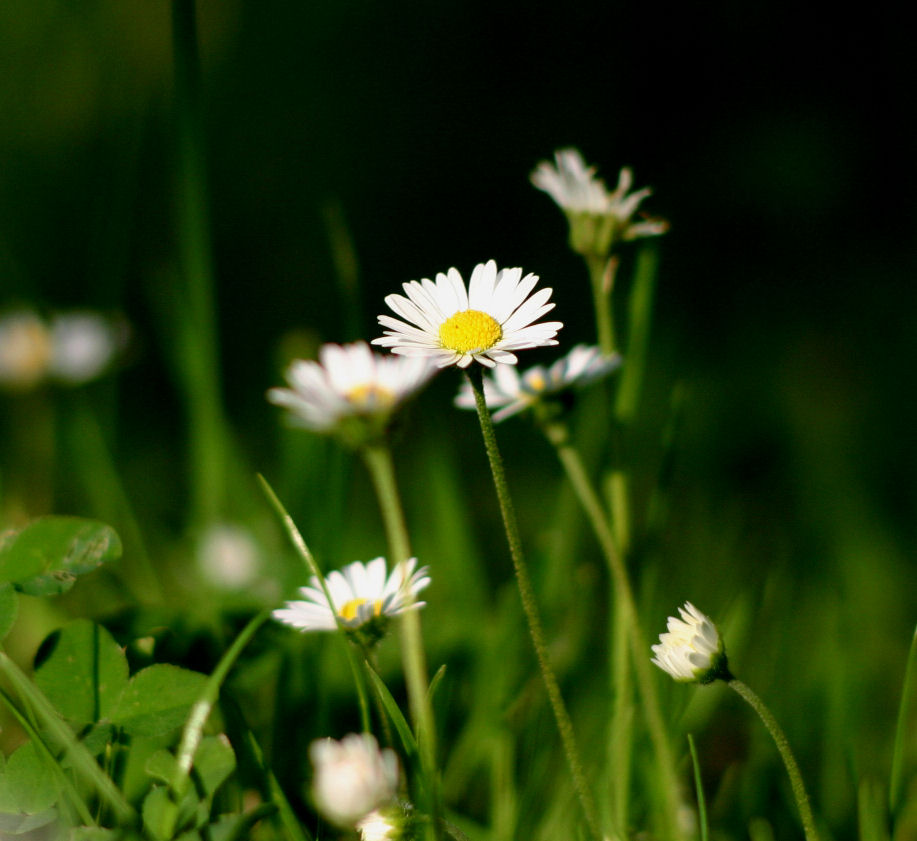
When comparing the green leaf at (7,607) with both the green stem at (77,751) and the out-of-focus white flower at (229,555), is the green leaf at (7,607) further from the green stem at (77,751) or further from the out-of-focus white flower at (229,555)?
the out-of-focus white flower at (229,555)

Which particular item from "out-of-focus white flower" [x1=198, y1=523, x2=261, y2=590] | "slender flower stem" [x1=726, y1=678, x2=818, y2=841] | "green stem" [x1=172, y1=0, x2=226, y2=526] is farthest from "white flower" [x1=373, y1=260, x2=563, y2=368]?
"out-of-focus white flower" [x1=198, y1=523, x2=261, y2=590]

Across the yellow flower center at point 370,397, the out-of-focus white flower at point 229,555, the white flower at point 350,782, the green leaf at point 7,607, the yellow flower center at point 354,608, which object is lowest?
the out-of-focus white flower at point 229,555

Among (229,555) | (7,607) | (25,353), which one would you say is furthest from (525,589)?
(25,353)

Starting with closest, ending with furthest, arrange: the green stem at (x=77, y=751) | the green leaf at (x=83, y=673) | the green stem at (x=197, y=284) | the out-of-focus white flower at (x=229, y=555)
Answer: the green stem at (x=77, y=751), the green leaf at (x=83, y=673), the green stem at (x=197, y=284), the out-of-focus white flower at (x=229, y=555)

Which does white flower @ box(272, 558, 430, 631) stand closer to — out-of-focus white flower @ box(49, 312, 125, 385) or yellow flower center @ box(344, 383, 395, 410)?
yellow flower center @ box(344, 383, 395, 410)

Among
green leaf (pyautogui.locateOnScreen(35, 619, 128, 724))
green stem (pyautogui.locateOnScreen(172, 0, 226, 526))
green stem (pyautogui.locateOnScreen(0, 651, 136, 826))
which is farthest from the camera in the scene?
green stem (pyautogui.locateOnScreen(172, 0, 226, 526))

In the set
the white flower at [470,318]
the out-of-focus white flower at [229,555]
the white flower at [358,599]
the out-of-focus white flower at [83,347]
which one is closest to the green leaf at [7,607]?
the white flower at [358,599]
